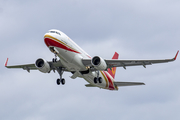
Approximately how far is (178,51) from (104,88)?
16.4 metres

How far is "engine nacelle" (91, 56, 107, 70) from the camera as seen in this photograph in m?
42.5

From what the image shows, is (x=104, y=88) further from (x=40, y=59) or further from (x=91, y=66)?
(x=40, y=59)

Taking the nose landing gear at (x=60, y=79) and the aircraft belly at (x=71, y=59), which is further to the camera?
the nose landing gear at (x=60, y=79)

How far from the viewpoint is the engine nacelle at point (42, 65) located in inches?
1748

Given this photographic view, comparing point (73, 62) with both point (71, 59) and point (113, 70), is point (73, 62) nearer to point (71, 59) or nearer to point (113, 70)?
point (71, 59)

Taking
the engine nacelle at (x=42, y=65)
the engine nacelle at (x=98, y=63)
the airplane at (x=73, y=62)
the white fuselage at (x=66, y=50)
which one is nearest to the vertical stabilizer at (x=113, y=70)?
the airplane at (x=73, y=62)

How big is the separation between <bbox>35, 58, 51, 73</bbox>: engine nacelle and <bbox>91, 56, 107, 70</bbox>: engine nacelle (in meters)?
6.08

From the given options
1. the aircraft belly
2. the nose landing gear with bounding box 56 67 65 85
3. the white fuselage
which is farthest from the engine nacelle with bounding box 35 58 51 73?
the aircraft belly

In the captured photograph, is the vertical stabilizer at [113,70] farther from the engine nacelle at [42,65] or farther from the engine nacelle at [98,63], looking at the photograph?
the engine nacelle at [42,65]

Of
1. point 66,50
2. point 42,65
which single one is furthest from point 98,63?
point 42,65

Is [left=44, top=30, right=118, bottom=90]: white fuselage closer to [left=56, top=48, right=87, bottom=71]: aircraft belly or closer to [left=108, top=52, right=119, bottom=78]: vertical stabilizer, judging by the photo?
[left=56, top=48, right=87, bottom=71]: aircraft belly

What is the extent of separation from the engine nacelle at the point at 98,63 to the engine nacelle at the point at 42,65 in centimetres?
608

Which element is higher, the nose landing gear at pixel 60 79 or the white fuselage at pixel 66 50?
the white fuselage at pixel 66 50

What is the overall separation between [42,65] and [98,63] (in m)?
7.20
